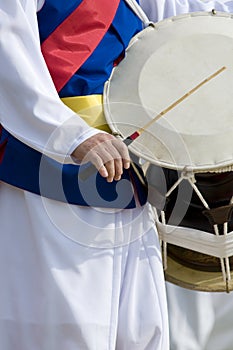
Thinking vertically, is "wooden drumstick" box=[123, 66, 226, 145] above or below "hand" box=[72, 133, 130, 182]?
below

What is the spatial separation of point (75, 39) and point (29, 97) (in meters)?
0.23

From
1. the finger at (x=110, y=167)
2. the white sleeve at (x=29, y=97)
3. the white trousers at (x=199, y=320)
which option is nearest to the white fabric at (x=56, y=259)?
the white sleeve at (x=29, y=97)

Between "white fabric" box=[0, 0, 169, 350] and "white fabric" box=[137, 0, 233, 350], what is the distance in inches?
13.6

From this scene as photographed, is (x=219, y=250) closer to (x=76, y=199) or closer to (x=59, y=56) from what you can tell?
(x=76, y=199)

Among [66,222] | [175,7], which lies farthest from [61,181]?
[175,7]

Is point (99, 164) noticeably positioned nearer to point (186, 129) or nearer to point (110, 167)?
point (110, 167)

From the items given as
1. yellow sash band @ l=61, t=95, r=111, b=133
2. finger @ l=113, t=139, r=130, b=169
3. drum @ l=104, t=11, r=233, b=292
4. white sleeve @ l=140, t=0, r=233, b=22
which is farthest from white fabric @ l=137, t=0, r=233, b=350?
finger @ l=113, t=139, r=130, b=169

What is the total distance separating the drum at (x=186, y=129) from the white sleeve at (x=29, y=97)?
14 centimetres

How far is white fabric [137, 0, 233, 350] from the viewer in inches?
84.7

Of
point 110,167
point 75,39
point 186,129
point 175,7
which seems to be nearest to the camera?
point 110,167

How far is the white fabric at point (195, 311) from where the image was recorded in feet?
7.06

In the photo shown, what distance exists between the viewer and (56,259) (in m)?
1.81

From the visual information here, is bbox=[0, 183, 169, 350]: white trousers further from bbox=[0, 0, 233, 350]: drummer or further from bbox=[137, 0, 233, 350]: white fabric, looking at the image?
bbox=[137, 0, 233, 350]: white fabric

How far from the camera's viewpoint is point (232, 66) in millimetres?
1868
